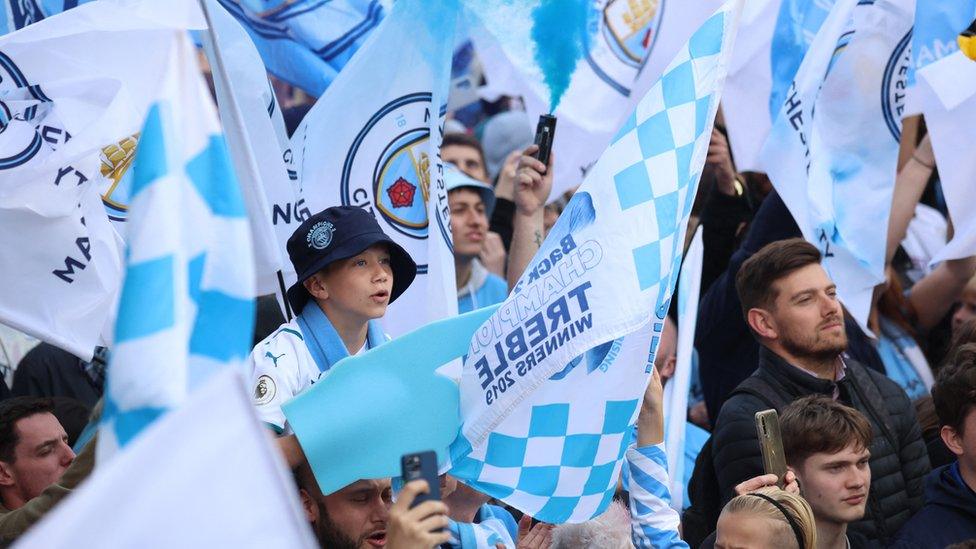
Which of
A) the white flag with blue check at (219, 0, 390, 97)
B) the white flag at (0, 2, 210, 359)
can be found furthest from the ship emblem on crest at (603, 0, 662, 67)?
the white flag at (0, 2, 210, 359)

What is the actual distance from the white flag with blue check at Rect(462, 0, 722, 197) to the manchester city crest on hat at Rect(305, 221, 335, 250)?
1751 mm

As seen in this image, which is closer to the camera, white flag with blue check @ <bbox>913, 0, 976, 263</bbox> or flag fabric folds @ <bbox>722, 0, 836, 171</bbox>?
white flag with blue check @ <bbox>913, 0, 976, 263</bbox>

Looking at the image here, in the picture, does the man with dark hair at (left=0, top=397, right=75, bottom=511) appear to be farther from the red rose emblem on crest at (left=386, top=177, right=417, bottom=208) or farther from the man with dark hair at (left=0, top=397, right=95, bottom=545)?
the red rose emblem on crest at (left=386, top=177, right=417, bottom=208)

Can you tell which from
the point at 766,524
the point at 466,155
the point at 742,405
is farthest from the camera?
the point at 466,155

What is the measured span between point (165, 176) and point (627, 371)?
1.64m

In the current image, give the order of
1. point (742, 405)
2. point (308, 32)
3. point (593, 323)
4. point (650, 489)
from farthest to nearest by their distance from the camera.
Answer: point (308, 32) → point (742, 405) → point (650, 489) → point (593, 323)

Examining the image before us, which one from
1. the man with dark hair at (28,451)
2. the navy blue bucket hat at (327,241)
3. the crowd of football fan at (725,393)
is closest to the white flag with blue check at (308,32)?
the crowd of football fan at (725,393)

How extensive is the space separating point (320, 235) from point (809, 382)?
184 cm

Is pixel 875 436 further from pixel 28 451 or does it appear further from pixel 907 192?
pixel 28 451

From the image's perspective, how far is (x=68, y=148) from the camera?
4.46 metres

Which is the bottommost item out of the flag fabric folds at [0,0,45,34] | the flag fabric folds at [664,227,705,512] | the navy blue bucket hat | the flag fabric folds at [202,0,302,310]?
the flag fabric folds at [664,227,705,512]

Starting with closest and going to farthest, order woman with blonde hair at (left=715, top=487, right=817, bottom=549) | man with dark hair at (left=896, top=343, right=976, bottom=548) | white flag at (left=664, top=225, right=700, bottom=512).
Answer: woman with blonde hair at (left=715, top=487, right=817, bottom=549) < man with dark hair at (left=896, top=343, right=976, bottom=548) < white flag at (left=664, top=225, right=700, bottom=512)

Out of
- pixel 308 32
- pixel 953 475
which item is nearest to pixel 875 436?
pixel 953 475

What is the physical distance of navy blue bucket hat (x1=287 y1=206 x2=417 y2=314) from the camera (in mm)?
4215
